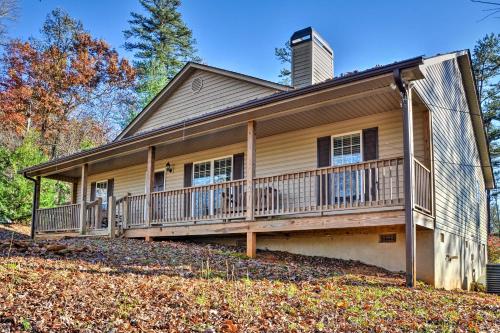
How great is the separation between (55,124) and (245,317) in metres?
27.7

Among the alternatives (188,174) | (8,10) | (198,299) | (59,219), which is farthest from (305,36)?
(198,299)

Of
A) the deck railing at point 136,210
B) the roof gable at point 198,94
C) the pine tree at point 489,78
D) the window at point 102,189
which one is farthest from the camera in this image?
the pine tree at point 489,78

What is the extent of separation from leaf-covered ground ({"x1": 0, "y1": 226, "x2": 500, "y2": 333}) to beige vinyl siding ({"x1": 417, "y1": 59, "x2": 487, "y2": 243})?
149 inches

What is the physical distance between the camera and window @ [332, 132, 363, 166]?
11.3 meters

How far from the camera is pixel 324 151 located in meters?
11.8

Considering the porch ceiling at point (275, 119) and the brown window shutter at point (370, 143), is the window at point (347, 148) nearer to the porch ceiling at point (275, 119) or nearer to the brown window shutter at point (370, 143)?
the brown window shutter at point (370, 143)

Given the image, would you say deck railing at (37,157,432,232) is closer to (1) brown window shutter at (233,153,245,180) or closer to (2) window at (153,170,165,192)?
(1) brown window shutter at (233,153,245,180)

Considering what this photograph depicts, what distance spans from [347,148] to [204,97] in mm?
6270

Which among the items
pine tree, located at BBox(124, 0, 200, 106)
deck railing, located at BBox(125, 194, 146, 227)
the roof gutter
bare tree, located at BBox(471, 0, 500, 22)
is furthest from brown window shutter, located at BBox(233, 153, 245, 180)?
pine tree, located at BBox(124, 0, 200, 106)

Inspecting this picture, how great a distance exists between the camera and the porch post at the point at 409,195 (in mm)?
7980

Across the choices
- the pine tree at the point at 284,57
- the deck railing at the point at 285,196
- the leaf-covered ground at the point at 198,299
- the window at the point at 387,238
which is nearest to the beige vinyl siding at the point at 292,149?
the deck railing at the point at 285,196

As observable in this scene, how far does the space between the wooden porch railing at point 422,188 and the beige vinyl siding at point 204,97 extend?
5.70 metres

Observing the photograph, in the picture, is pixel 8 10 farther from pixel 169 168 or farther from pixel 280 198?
pixel 280 198

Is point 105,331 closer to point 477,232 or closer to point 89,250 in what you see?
point 89,250
